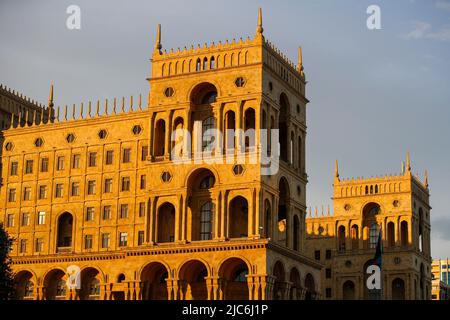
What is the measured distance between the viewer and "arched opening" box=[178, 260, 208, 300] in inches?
3378

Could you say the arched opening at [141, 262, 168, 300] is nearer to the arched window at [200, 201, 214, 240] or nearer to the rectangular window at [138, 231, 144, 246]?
the arched window at [200, 201, 214, 240]

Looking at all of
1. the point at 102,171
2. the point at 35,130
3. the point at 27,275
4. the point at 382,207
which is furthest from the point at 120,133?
the point at 382,207

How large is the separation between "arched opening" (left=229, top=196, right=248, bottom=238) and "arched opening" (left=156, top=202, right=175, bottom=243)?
6107mm

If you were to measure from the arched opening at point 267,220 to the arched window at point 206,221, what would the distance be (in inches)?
211

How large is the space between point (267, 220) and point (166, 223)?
33.6ft

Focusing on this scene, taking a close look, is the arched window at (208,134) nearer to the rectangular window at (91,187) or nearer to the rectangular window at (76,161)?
the rectangular window at (91,187)

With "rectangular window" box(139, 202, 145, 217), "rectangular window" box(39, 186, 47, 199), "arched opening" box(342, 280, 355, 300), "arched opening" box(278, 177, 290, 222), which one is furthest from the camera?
"arched opening" box(342, 280, 355, 300)

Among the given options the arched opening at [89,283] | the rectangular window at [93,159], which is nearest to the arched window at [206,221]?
the arched opening at [89,283]

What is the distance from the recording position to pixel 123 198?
3804 inches

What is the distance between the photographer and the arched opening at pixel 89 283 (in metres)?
95.1

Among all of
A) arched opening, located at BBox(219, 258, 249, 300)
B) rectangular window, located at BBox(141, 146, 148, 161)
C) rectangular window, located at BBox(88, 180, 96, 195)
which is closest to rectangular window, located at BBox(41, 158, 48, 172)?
A: rectangular window, located at BBox(88, 180, 96, 195)
